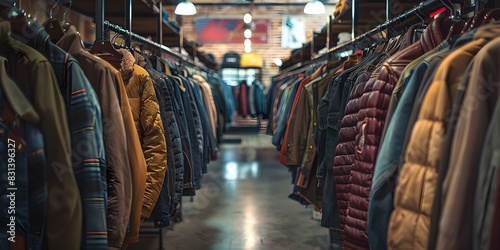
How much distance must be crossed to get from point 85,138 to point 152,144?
0.89 meters

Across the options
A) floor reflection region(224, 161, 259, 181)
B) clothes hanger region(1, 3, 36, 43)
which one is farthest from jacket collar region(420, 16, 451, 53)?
floor reflection region(224, 161, 259, 181)

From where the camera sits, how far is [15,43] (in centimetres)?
188

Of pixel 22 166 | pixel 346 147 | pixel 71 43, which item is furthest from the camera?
pixel 346 147

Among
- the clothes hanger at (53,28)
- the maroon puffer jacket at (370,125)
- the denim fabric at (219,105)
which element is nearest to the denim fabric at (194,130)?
the clothes hanger at (53,28)

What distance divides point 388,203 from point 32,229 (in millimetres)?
1169

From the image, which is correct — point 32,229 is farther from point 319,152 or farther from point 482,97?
point 319,152

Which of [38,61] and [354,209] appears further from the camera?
[354,209]

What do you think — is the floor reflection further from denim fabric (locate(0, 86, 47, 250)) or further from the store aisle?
denim fabric (locate(0, 86, 47, 250))

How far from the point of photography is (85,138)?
6.30 ft

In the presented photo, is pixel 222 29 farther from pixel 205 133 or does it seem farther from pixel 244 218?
pixel 205 133

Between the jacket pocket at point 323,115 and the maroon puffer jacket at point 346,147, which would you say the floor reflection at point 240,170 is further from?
the maroon puffer jacket at point 346,147

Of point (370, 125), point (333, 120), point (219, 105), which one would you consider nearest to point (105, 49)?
point (333, 120)

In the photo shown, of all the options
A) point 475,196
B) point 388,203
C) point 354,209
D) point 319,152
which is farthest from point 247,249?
point 475,196

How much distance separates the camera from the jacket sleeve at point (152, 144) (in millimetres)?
2777
